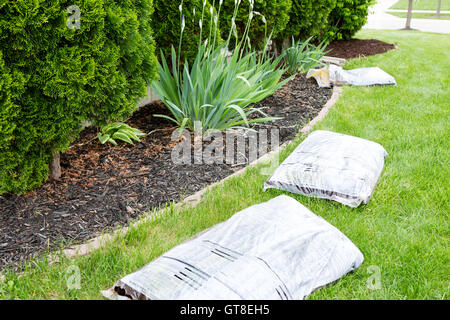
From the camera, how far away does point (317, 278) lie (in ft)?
6.39

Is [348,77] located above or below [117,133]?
above

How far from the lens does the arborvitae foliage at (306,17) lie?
6.65m

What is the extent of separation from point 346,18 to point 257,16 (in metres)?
4.05

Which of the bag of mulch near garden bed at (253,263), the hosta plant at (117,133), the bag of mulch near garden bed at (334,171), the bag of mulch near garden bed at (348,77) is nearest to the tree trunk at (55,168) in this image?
the hosta plant at (117,133)

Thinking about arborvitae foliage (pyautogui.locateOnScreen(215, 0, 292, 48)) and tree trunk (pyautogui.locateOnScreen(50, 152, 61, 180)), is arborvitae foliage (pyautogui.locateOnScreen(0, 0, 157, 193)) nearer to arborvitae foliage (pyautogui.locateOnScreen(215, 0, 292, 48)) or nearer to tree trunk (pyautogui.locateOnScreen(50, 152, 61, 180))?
tree trunk (pyautogui.locateOnScreen(50, 152, 61, 180))

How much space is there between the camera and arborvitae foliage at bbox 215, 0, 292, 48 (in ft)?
17.0

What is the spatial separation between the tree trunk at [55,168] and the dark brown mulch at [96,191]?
0.06 m

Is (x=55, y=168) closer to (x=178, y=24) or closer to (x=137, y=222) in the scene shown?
(x=137, y=222)

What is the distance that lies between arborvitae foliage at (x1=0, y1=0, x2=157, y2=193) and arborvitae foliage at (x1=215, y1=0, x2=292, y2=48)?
2.42 metres

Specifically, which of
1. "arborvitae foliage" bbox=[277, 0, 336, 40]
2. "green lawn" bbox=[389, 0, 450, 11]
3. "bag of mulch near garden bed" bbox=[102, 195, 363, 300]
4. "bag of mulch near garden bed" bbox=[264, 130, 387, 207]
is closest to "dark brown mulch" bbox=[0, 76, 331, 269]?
"bag of mulch near garden bed" bbox=[264, 130, 387, 207]

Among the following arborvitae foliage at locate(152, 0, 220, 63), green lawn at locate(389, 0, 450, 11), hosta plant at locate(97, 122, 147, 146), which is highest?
green lawn at locate(389, 0, 450, 11)


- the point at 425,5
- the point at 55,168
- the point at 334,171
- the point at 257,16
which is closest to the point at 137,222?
the point at 55,168

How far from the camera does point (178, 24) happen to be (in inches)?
157
